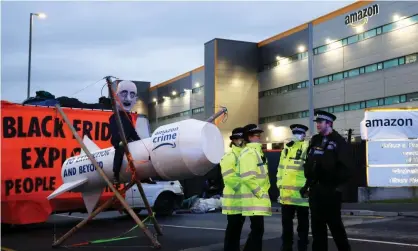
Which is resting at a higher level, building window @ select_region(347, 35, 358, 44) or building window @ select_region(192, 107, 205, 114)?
building window @ select_region(347, 35, 358, 44)

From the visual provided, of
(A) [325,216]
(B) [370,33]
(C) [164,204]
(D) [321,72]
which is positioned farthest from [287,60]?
(A) [325,216]

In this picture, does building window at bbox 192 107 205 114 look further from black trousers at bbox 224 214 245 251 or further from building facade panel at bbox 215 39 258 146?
black trousers at bbox 224 214 245 251

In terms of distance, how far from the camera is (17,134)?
11.7m

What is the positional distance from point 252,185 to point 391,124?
13.4 meters

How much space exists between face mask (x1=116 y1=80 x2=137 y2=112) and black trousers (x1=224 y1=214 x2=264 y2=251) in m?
3.31

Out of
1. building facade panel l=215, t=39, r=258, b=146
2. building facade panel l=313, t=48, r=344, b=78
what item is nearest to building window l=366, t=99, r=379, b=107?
building facade panel l=313, t=48, r=344, b=78

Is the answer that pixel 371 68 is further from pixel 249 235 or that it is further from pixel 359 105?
pixel 249 235

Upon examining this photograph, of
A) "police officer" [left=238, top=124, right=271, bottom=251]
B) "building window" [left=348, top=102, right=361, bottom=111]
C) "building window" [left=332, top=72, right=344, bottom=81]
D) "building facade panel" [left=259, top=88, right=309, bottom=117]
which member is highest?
"building window" [left=332, top=72, right=344, bottom=81]

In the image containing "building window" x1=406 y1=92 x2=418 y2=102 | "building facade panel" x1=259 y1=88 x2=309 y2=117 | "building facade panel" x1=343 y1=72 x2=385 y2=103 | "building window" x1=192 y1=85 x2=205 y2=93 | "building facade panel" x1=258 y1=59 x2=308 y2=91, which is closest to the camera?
"building window" x1=406 y1=92 x2=418 y2=102

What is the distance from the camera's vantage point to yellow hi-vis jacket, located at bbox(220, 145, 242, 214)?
23.8 ft

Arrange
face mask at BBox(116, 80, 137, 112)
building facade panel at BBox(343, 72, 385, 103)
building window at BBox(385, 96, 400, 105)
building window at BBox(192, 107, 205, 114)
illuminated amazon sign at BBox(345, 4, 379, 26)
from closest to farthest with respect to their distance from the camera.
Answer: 1. face mask at BBox(116, 80, 137, 112)
2. building window at BBox(385, 96, 400, 105)
3. illuminated amazon sign at BBox(345, 4, 379, 26)
4. building facade panel at BBox(343, 72, 385, 103)
5. building window at BBox(192, 107, 205, 114)

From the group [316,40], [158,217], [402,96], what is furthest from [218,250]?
[316,40]

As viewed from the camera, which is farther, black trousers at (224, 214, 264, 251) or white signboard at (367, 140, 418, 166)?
white signboard at (367, 140, 418, 166)

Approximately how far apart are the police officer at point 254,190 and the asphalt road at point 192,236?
1725 millimetres
